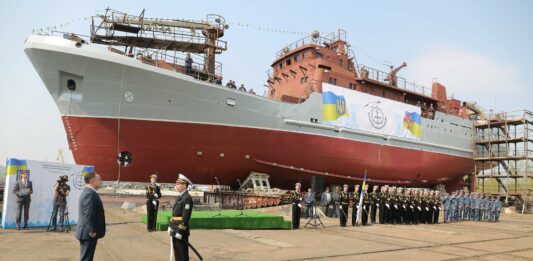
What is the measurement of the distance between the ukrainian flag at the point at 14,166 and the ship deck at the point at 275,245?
56.6 inches

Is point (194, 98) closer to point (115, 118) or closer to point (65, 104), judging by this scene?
point (115, 118)

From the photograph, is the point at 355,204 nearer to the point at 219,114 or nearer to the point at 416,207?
the point at 416,207

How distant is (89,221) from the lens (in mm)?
5039

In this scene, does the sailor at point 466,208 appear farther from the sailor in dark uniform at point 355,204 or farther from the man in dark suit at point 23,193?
the man in dark suit at point 23,193

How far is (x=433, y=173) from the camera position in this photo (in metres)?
29.5

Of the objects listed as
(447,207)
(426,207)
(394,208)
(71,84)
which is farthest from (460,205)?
(71,84)

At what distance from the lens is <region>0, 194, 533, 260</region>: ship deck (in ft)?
24.4

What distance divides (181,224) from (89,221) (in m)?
1.22

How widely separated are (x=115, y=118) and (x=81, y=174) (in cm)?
693

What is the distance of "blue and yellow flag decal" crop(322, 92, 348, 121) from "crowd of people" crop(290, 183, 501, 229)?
17.9 feet

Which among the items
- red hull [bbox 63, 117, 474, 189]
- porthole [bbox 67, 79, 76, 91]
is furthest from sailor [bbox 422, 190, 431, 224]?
porthole [bbox 67, 79, 76, 91]

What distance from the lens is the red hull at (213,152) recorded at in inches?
709

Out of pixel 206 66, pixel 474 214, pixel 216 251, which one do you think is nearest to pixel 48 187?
pixel 216 251

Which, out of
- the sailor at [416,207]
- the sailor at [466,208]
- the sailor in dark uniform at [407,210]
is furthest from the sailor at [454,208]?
the sailor in dark uniform at [407,210]
